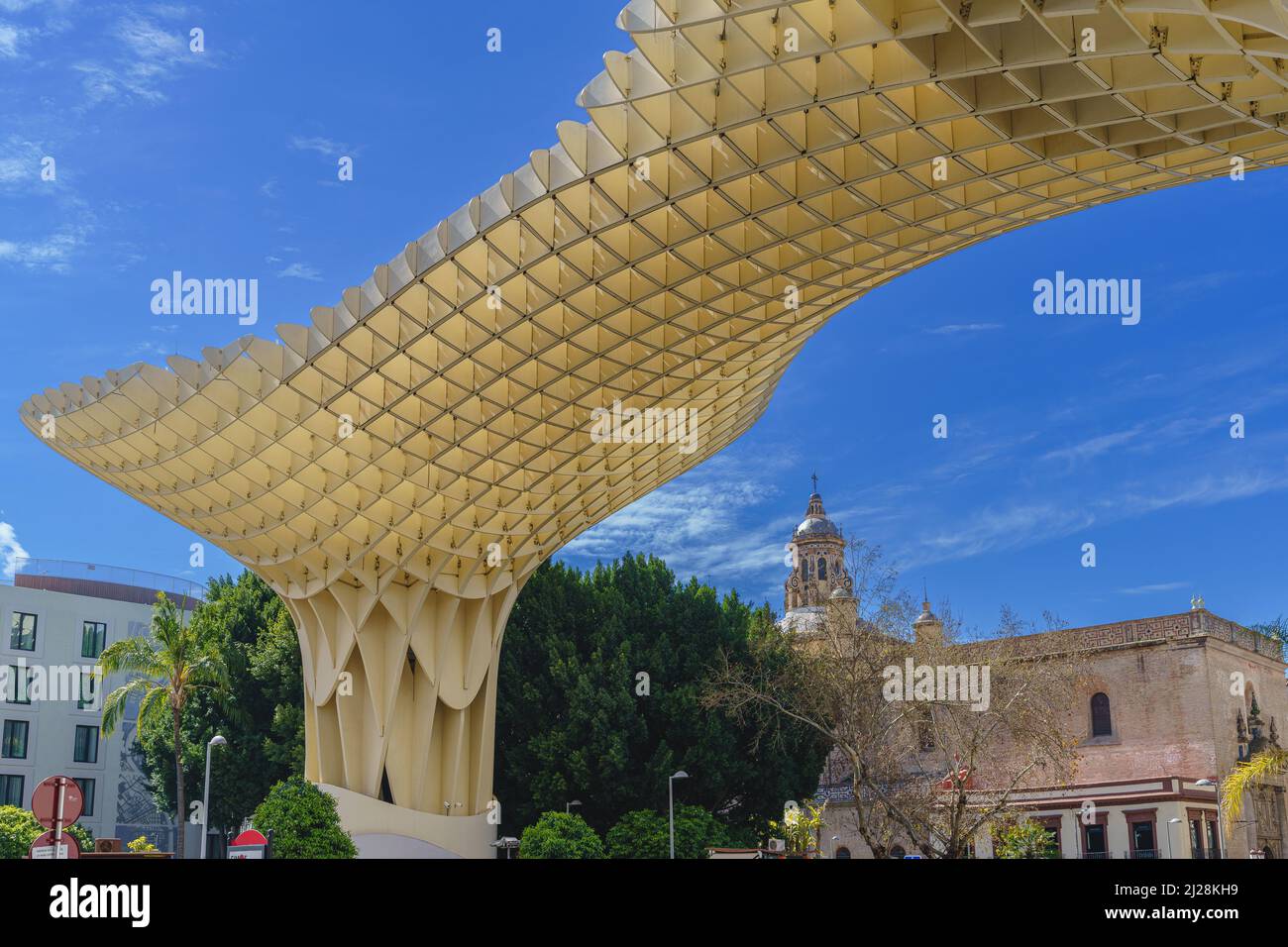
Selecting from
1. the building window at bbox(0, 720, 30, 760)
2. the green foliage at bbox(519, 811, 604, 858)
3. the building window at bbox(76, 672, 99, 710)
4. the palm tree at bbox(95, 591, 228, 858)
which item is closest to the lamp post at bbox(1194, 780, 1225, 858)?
the green foliage at bbox(519, 811, 604, 858)

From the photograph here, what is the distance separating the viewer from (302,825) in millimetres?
38656

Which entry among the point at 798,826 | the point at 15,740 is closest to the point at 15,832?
the point at 15,740

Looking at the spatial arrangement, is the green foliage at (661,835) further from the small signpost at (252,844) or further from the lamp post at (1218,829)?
the lamp post at (1218,829)

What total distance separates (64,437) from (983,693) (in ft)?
113

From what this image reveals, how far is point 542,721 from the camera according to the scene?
56.7 metres

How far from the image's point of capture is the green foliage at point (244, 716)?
59438 mm

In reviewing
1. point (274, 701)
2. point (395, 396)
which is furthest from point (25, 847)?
point (395, 396)

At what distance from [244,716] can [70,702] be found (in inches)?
823

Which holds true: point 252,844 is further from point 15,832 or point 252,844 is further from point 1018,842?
point 1018,842

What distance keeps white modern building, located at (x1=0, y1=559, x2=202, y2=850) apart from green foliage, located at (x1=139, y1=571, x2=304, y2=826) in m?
11.8

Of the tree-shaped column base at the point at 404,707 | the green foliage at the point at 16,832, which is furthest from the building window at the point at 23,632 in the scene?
the tree-shaped column base at the point at 404,707

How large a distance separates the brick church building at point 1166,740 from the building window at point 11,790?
4828 cm
